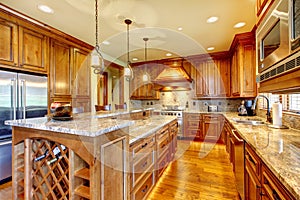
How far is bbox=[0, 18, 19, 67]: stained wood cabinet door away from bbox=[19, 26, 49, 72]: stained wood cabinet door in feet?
0.23

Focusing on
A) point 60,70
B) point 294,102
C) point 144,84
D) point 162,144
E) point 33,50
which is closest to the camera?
point 294,102

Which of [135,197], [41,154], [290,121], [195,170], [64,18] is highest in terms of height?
[64,18]

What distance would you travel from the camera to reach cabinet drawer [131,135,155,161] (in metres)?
1.52

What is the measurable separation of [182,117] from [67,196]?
384cm

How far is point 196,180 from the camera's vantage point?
7.80 feet

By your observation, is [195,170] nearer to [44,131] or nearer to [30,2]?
[44,131]

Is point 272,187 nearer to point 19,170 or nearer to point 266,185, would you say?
point 266,185

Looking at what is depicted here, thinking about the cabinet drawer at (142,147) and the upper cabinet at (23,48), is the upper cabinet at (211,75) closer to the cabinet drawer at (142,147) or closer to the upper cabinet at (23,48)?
the cabinet drawer at (142,147)

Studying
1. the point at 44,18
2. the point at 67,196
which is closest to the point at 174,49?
the point at 44,18

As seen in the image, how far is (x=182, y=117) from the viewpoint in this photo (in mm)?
4672

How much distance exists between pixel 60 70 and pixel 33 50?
58cm

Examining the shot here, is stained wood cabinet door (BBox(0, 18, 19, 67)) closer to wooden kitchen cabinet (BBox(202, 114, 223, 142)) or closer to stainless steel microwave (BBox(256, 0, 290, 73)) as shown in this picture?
stainless steel microwave (BBox(256, 0, 290, 73))

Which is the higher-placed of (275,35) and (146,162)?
(275,35)

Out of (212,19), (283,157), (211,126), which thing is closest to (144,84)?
(211,126)
